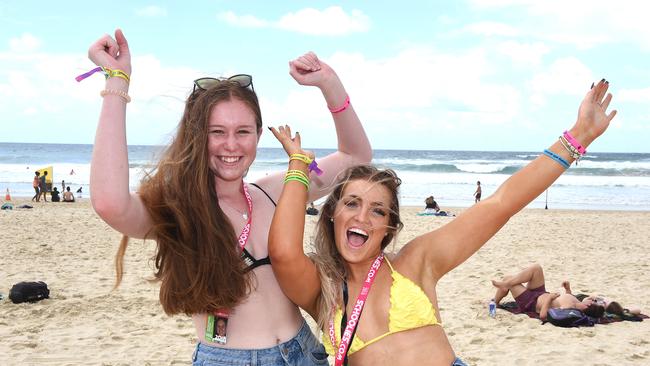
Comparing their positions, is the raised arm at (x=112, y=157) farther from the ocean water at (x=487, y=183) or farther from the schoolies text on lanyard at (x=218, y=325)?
the ocean water at (x=487, y=183)

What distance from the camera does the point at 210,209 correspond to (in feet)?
7.80

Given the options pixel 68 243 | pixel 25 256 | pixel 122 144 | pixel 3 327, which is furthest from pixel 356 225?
pixel 68 243

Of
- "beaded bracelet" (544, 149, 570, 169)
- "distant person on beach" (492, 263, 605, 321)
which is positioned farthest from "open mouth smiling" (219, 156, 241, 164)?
"distant person on beach" (492, 263, 605, 321)

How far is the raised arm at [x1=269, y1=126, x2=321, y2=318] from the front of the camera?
2373 millimetres

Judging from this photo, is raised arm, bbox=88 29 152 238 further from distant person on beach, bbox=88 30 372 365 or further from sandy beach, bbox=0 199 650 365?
sandy beach, bbox=0 199 650 365

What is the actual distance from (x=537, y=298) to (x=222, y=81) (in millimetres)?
7230

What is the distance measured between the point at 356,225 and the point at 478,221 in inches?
21.4

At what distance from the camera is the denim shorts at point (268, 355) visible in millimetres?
2404

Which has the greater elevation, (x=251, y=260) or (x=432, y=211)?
(x=251, y=260)

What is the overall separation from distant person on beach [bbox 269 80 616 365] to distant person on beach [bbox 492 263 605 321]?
6087 mm

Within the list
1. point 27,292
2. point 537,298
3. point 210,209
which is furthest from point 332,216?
point 27,292

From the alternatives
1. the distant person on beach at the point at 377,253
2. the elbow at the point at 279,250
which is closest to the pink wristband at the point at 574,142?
the distant person on beach at the point at 377,253

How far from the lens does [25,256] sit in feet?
39.6

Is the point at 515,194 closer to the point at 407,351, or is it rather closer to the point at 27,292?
the point at 407,351
